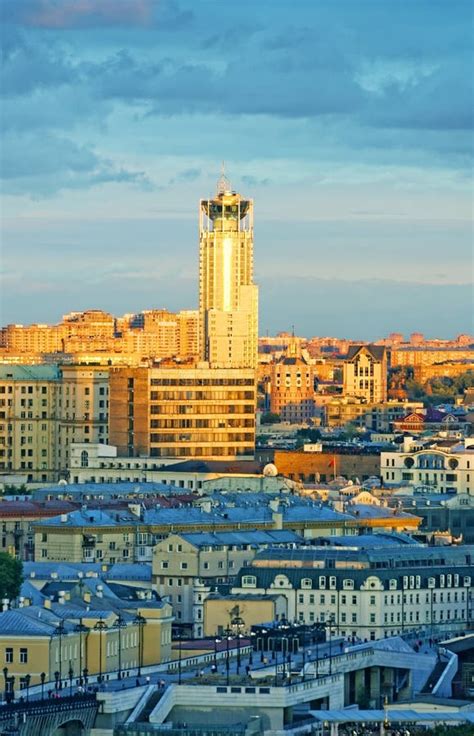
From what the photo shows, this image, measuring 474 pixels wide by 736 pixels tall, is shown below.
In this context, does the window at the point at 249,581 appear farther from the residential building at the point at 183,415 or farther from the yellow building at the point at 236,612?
the residential building at the point at 183,415

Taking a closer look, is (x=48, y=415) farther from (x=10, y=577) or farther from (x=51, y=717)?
(x=51, y=717)

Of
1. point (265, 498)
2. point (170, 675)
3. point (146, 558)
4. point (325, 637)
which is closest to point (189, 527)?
point (146, 558)

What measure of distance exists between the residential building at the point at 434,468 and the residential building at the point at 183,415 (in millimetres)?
16330

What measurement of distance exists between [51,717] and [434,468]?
76.1 meters

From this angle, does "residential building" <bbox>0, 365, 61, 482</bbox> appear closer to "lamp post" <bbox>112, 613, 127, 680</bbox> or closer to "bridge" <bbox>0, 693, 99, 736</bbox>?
"lamp post" <bbox>112, 613, 127, 680</bbox>

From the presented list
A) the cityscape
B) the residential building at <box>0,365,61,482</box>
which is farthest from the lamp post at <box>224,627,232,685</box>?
the residential building at <box>0,365,61,482</box>

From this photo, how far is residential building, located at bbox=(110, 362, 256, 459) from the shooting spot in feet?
593

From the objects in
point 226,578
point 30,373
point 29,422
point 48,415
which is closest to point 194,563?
point 226,578

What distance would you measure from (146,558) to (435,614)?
14.7 m

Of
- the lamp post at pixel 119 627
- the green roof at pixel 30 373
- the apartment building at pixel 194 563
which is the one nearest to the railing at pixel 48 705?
the lamp post at pixel 119 627

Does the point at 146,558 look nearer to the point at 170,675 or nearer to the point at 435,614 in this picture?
the point at 435,614

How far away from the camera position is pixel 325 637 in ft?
346

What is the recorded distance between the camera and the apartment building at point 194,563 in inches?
4619

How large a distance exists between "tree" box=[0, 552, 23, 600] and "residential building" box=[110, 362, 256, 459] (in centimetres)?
6367
